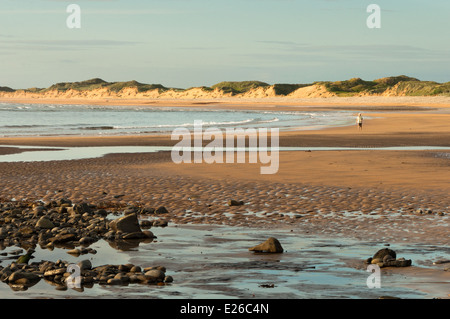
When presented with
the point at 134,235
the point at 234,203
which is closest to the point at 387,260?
the point at 134,235

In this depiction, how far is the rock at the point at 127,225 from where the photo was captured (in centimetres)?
1316

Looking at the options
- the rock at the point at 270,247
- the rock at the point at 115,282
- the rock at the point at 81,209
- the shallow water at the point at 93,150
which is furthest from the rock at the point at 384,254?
the shallow water at the point at 93,150

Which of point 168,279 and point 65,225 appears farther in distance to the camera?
point 65,225

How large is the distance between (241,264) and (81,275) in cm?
269

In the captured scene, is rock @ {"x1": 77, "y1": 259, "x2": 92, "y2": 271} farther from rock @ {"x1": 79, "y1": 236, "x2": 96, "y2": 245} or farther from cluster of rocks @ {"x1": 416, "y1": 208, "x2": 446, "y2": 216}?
cluster of rocks @ {"x1": 416, "y1": 208, "x2": 446, "y2": 216}

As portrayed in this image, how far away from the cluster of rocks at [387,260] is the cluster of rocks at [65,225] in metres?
4.88

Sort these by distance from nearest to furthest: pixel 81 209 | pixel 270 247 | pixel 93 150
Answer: pixel 270 247
pixel 81 209
pixel 93 150

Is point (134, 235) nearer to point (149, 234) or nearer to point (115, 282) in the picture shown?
point (149, 234)

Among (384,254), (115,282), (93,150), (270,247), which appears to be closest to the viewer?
(115,282)

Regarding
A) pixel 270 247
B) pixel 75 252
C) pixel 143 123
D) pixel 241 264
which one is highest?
pixel 143 123

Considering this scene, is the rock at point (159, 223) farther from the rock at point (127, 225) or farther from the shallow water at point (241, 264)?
the rock at point (127, 225)

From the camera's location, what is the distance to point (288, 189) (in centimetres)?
1931
